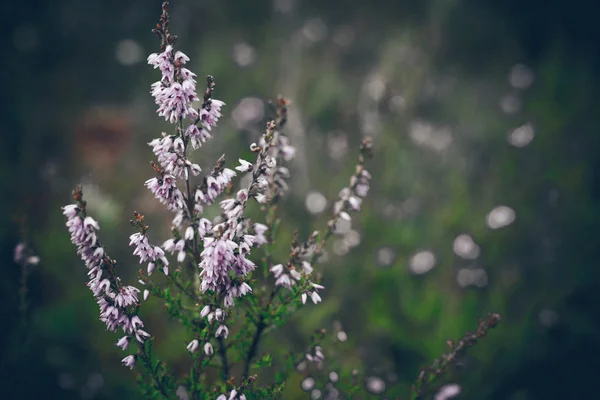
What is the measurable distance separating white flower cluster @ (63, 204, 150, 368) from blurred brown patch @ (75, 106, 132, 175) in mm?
5230

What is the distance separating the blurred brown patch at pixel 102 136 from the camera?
23.6 feet

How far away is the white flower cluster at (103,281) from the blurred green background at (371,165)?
156 cm

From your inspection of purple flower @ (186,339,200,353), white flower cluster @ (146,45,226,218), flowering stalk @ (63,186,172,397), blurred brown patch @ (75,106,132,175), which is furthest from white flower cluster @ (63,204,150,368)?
blurred brown patch @ (75,106,132,175)

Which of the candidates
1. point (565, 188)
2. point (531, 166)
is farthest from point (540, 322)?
point (531, 166)

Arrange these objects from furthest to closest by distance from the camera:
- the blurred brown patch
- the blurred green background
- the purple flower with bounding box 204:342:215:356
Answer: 1. the blurred brown patch
2. the blurred green background
3. the purple flower with bounding box 204:342:215:356

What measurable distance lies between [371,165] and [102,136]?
4571 mm

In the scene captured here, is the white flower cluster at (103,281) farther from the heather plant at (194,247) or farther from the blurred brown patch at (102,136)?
the blurred brown patch at (102,136)

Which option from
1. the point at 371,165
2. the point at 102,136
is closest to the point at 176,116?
the point at 371,165

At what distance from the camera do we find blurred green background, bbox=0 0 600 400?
456 cm

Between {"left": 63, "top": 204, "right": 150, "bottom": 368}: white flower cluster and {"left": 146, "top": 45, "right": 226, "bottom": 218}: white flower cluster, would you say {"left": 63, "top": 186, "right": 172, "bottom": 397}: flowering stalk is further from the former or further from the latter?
{"left": 146, "top": 45, "right": 226, "bottom": 218}: white flower cluster

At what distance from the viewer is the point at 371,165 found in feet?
21.6

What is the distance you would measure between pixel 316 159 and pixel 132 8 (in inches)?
223

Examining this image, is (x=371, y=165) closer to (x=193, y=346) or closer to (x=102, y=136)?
(x=102, y=136)

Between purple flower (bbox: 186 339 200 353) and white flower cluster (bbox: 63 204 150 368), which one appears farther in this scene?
purple flower (bbox: 186 339 200 353)
